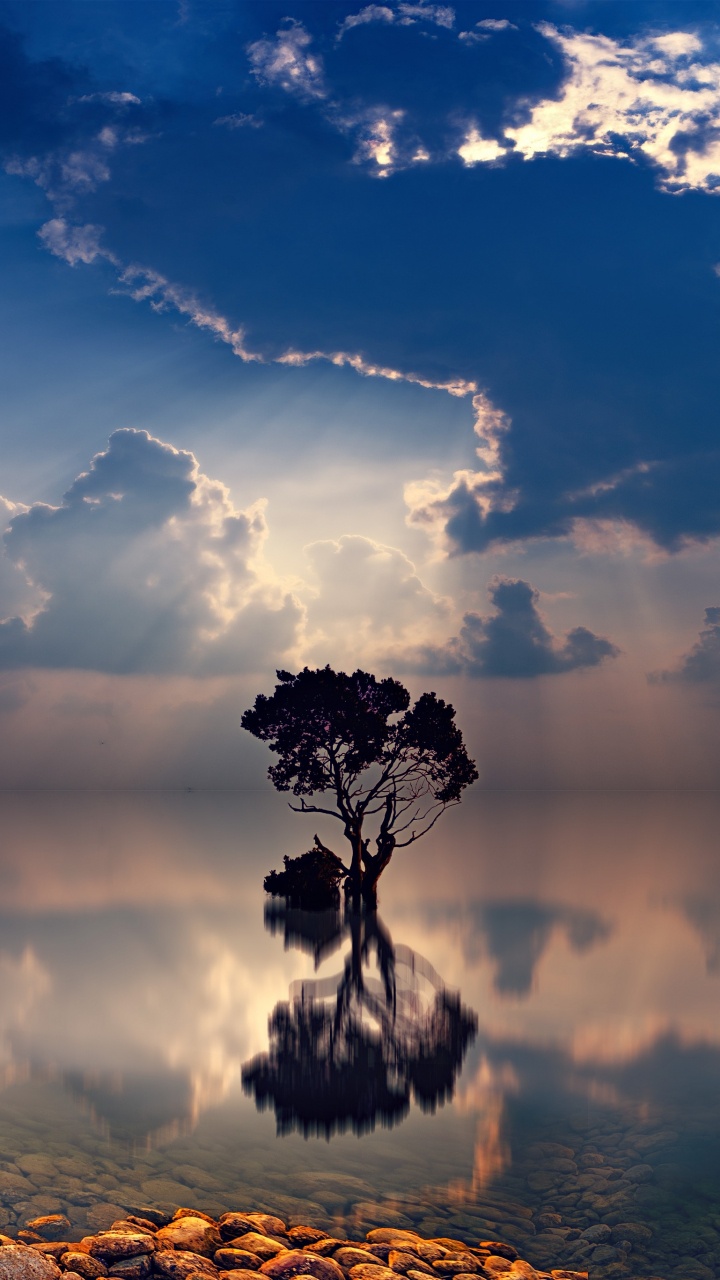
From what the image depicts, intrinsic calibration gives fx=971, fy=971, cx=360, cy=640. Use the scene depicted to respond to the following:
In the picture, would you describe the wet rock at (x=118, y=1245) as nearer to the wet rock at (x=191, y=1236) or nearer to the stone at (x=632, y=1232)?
the wet rock at (x=191, y=1236)

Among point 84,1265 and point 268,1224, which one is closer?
point 84,1265

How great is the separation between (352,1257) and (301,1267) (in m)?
0.63

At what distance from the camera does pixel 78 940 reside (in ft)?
118

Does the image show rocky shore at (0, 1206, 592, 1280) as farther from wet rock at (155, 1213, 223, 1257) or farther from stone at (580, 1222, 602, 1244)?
stone at (580, 1222, 602, 1244)

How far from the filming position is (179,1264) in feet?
35.6

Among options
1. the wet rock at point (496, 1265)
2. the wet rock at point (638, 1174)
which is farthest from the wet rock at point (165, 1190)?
the wet rock at point (638, 1174)

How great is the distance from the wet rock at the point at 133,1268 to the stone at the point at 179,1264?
77 millimetres

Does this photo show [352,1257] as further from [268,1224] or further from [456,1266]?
[268,1224]

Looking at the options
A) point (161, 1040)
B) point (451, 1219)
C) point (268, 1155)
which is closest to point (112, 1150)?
point (268, 1155)

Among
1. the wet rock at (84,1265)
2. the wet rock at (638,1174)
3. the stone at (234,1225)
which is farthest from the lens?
the wet rock at (638,1174)

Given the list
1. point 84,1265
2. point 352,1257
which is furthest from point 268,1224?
point 84,1265

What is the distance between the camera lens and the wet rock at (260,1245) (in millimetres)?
11422

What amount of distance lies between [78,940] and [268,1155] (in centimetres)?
2340

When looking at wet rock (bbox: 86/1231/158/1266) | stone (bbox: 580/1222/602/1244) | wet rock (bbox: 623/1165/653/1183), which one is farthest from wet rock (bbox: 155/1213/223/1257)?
wet rock (bbox: 623/1165/653/1183)
